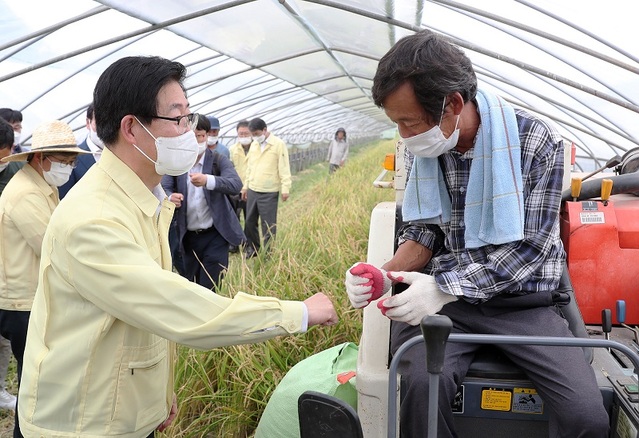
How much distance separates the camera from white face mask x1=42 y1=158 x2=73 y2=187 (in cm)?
275

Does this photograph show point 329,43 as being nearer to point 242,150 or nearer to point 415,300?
point 242,150

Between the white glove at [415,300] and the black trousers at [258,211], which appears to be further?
the black trousers at [258,211]

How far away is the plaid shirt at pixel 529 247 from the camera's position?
5.23 feet

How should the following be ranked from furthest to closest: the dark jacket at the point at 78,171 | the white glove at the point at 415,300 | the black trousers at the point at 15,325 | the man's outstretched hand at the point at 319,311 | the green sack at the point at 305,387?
the dark jacket at the point at 78,171 < the black trousers at the point at 15,325 < the green sack at the point at 305,387 < the white glove at the point at 415,300 < the man's outstretched hand at the point at 319,311


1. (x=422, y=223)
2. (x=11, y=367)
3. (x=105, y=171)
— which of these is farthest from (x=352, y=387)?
(x=11, y=367)

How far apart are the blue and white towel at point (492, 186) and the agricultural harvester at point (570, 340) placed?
33 centimetres

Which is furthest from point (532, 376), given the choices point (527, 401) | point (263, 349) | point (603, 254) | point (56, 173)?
point (56, 173)

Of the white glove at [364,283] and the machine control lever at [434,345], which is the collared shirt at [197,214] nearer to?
the white glove at [364,283]

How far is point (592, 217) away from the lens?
2.10 metres

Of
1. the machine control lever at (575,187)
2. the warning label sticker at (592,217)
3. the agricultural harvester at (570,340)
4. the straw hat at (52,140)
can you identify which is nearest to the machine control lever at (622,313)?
the agricultural harvester at (570,340)

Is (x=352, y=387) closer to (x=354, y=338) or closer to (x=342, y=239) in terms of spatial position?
(x=354, y=338)

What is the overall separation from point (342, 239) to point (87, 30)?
3173 mm

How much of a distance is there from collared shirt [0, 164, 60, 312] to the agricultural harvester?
5.07 ft

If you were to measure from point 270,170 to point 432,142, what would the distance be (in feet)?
16.2
